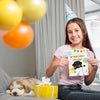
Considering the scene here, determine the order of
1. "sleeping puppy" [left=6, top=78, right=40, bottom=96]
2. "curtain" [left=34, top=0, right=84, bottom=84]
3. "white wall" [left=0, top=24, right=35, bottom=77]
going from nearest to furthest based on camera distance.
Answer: "sleeping puppy" [left=6, top=78, right=40, bottom=96], "white wall" [left=0, top=24, right=35, bottom=77], "curtain" [left=34, top=0, right=84, bottom=84]

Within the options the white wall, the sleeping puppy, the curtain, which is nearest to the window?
the curtain

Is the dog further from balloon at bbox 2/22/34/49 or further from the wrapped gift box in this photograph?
balloon at bbox 2/22/34/49

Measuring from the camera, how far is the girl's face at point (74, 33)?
5.17 feet

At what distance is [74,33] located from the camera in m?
1.56

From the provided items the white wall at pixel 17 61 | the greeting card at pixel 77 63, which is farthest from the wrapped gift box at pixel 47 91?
the white wall at pixel 17 61

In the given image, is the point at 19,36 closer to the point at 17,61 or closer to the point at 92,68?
the point at 92,68

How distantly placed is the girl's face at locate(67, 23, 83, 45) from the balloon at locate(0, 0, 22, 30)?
0.99m

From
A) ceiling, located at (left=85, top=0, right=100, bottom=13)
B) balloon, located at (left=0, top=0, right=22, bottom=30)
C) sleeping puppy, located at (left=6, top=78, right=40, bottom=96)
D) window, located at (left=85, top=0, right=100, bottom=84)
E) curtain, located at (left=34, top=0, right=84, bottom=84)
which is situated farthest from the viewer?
window, located at (left=85, top=0, right=100, bottom=84)

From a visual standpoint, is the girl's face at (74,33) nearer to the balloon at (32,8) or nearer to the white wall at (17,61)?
the balloon at (32,8)

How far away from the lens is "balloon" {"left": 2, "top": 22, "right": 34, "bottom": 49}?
2.20 ft

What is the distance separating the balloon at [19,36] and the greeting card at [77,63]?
78 cm

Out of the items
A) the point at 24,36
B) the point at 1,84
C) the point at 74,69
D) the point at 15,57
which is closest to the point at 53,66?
the point at 74,69

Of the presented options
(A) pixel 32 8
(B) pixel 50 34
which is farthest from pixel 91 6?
(A) pixel 32 8

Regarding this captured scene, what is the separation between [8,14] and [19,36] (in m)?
0.10
